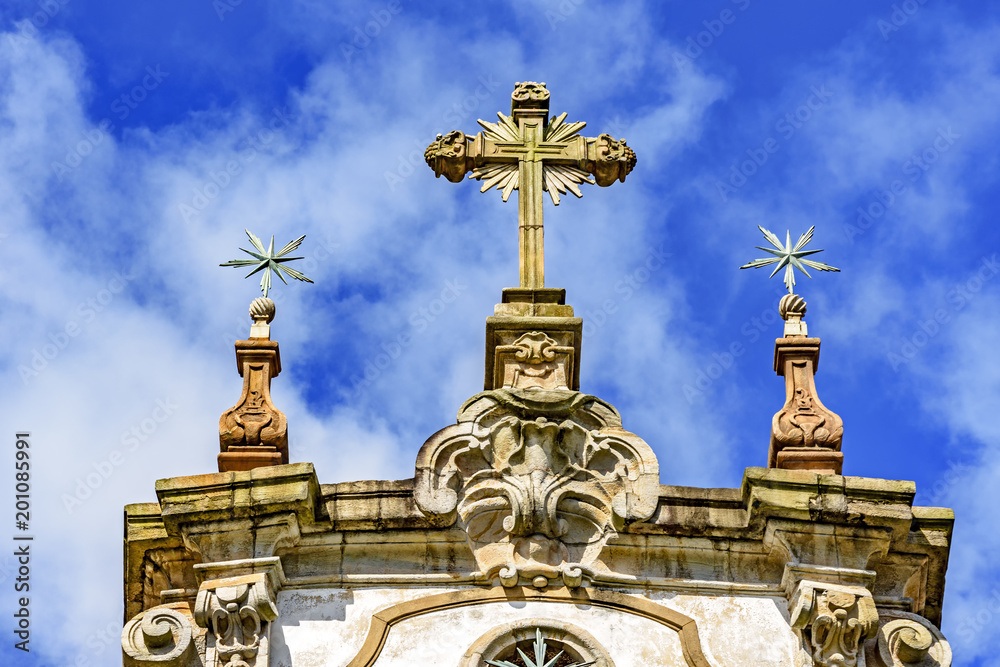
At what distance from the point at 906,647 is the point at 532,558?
2.53m

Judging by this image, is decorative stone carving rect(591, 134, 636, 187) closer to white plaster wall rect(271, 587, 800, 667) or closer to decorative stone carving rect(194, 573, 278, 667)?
white plaster wall rect(271, 587, 800, 667)

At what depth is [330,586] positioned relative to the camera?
14.2 m

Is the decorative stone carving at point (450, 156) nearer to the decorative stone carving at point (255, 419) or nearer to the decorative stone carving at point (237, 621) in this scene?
the decorative stone carving at point (255, 419)

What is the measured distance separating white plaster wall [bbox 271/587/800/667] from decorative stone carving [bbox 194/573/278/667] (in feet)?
0.38

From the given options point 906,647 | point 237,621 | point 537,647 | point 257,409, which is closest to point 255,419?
point 257,409

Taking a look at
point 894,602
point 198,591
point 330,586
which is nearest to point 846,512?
point 894,602

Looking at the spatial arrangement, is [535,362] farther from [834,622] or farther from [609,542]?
[834,622]

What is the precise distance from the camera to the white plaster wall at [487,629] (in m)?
13.9

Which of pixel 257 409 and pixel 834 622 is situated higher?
pixel 257 409

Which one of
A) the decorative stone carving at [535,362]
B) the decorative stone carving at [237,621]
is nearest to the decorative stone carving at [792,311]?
the decorative stone carving at [535,362]

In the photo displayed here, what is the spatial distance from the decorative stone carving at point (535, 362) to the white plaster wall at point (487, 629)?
1855 mm

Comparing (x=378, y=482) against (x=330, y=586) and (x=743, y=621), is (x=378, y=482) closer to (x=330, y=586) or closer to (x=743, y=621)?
(x=330, y=586)

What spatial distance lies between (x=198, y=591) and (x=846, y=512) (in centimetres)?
433

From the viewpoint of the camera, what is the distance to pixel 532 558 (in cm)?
1432
